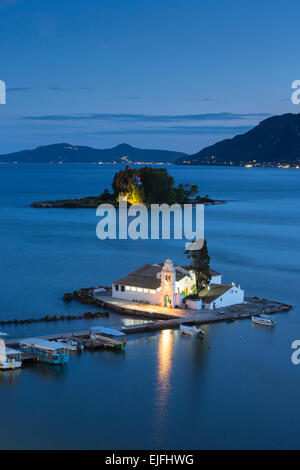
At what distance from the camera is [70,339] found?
28312 mm

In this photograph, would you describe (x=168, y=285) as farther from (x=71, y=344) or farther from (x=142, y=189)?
(x=142, y=189)

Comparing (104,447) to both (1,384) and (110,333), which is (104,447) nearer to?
(1,384)

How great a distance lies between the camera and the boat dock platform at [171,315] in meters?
28.8

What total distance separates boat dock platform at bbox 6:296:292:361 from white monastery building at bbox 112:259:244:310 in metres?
0.45

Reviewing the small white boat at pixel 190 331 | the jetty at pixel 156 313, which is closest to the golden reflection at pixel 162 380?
the small white boat at pixel 190 331

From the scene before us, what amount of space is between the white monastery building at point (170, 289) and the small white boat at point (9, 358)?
924 cm

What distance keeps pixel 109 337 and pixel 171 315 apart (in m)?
4.45

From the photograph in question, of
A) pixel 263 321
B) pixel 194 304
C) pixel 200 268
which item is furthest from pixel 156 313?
pixel 263 321

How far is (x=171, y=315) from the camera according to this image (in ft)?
105

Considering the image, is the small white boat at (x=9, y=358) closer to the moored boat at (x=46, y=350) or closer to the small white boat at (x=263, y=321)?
the moored boat at (x=46, y=350)

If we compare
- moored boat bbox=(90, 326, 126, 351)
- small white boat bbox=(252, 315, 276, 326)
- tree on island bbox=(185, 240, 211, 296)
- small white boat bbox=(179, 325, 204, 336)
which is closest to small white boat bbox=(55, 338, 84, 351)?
moored boat bbox=(90, 326, 126, 351)

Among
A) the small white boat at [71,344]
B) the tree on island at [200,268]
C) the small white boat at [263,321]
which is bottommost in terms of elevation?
the small white boat at [71,344]

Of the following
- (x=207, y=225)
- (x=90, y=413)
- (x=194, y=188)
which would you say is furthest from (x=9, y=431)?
(x=194, y=188)

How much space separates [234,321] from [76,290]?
10628mm
